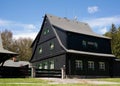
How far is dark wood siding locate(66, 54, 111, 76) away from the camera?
35.2m

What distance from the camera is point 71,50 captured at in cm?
3575

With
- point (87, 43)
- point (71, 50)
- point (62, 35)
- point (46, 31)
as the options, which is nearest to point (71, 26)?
point (46, 31)

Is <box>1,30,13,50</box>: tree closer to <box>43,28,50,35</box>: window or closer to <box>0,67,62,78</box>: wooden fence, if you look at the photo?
<box>43,28,50,35</box>: window

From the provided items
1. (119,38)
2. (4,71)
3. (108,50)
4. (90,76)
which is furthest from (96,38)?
(119,38)

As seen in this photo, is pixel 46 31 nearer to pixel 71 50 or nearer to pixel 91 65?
pixel 71 50

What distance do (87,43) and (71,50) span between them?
4.36 metres

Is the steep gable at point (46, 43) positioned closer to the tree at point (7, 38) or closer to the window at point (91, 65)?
the window at point (91, 65)

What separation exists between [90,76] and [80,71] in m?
2.12

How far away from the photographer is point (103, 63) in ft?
132

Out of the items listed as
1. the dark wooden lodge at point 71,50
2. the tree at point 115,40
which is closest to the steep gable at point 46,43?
the dark wooden lodge at point 71,50

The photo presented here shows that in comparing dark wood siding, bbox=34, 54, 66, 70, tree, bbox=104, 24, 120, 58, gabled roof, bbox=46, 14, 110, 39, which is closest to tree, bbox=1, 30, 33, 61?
tree, bbox=104, 24, 120, 58

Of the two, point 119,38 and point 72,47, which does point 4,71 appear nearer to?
point 72,47

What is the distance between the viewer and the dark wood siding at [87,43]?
1447 inches

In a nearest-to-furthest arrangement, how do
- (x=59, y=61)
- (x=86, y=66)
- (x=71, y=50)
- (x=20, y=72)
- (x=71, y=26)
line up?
(x=20, y=72) < (x=71, y=50) < (x=59, y=61) < (x=86, y=66) < (x=71, y=26)
